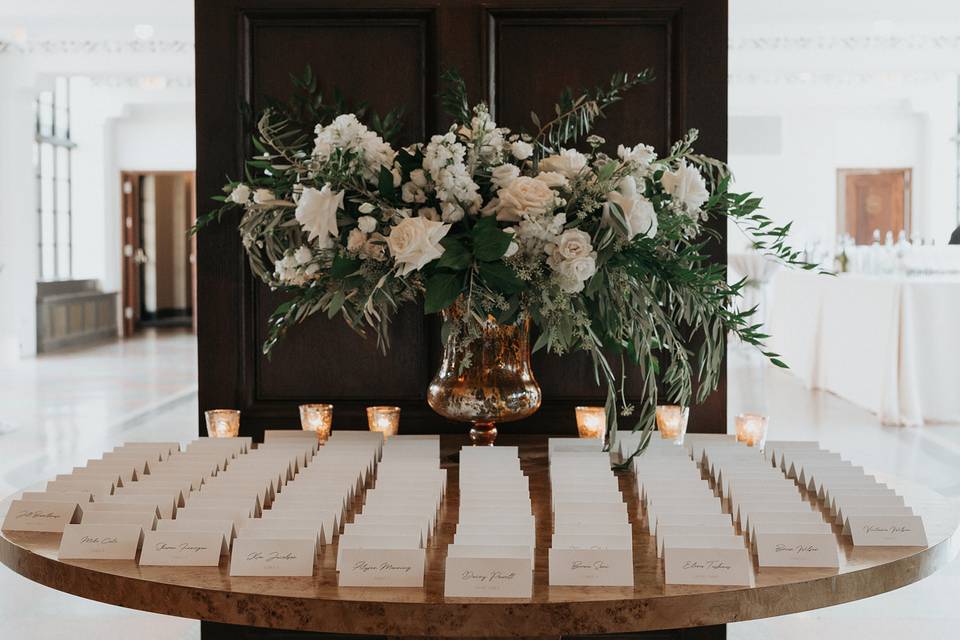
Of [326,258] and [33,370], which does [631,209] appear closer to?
[326,258]

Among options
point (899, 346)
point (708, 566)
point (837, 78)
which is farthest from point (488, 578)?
point (837, 78)

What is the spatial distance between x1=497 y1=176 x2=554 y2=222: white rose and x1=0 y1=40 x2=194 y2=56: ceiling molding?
11251 mm

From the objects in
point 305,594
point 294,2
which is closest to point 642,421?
point 305,594

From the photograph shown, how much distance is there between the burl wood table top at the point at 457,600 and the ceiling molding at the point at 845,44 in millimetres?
11668

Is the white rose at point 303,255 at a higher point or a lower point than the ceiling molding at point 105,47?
lower

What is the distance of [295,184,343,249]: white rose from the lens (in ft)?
5.76

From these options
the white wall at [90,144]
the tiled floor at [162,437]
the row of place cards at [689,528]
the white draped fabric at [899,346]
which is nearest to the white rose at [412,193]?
the row of place cards at [689,528]

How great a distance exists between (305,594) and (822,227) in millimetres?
16523

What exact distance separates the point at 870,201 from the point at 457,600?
17277 millimetres

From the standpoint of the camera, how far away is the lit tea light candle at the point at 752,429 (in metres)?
2.17

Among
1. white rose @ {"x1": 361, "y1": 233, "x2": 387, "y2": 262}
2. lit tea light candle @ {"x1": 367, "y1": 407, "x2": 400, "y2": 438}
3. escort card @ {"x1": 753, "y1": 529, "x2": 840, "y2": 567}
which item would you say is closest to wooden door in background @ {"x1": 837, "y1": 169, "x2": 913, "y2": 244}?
lit tea light candle @ {"x1": 367, "y1": 407, "x2": 400, "y2": 438}

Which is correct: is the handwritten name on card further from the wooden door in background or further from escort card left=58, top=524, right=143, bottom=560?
the wooden door in background

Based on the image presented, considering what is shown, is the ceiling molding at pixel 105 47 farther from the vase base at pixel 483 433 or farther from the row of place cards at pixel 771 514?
the row of place cards at pixel 771 514

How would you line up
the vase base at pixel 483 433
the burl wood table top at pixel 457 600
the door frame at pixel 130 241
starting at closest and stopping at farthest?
the burl wood table top at pixel 457 600, the vase base at pixel 483 433, the door frame at pixel 130 241
